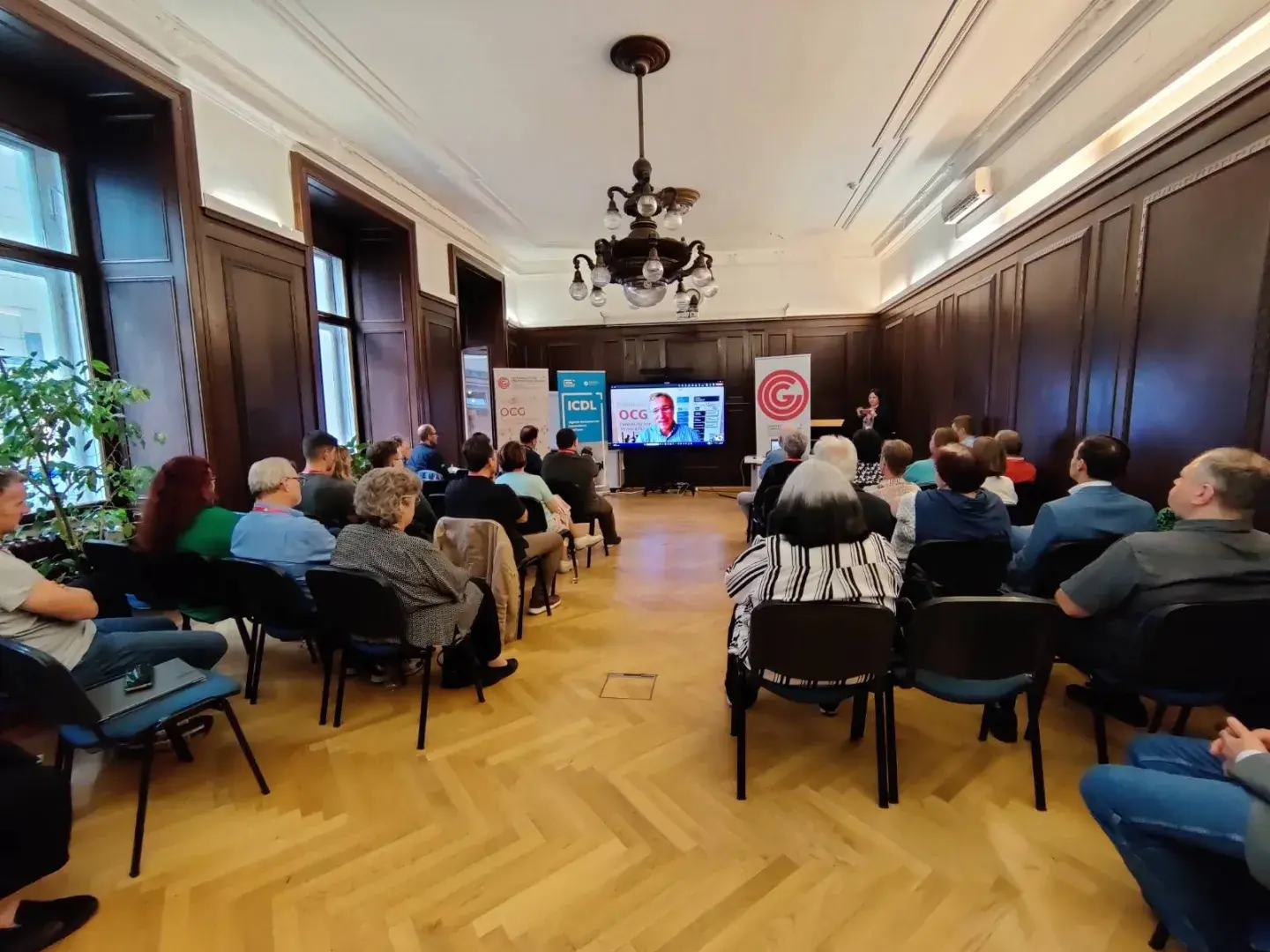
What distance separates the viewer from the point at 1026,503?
4.38m

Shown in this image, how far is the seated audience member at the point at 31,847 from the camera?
154cm

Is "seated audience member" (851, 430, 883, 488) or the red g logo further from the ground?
the red g logo

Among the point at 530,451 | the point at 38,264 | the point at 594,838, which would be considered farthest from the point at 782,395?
the point at 38,264

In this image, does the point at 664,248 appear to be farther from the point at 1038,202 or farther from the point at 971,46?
the point at 1038,202

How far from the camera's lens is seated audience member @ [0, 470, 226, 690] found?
1841 mm

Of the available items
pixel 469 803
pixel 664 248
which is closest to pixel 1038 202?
pixel 664 248

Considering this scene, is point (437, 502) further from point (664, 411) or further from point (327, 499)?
point (664, 411)

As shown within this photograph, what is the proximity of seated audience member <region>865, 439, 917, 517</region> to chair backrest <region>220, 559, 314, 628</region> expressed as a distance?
302 cm

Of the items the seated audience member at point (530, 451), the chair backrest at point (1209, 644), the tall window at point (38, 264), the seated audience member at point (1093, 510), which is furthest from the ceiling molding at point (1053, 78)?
the tall window at point (38, 264)

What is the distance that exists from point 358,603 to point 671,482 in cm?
731

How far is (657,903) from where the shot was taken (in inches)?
69.4

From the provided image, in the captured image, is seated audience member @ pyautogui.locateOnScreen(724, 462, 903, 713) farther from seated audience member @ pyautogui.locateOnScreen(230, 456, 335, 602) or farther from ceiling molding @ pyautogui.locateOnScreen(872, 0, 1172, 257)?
ceiling molding @ pyautogui.locateOnScreen(872, 0, 1172, 257)

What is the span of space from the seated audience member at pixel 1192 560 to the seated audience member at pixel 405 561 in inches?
93.5

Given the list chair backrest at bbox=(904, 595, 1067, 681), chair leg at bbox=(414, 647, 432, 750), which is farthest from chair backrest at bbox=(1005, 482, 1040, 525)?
chair leg at bbox=(414, 647, 432, 750)
